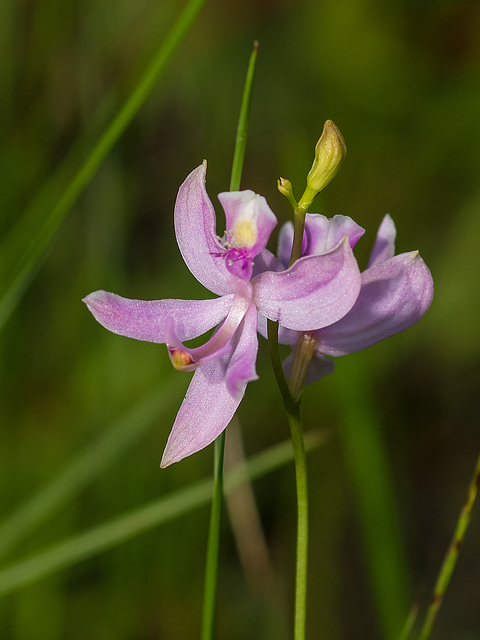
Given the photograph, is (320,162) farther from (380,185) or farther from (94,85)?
(380,185)

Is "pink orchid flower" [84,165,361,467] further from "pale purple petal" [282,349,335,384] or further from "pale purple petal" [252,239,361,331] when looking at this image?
"pale purple petal" [282,349,335,384]

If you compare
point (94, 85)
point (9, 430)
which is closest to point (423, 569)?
point (9, 430)

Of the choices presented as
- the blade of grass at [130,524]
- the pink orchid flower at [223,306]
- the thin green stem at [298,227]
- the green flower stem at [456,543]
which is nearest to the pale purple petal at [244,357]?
the pink orchid flower at [223,306]

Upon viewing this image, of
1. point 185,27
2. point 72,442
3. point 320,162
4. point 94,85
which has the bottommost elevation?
point 72,442

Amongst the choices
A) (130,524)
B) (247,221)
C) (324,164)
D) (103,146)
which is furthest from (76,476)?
(324,164)

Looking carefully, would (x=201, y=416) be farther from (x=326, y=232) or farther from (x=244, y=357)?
(x=326, y=232)

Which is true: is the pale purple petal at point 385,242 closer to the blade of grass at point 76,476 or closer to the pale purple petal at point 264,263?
the pale purple petal at point 264,263

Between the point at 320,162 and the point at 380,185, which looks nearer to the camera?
the point at 320,162
